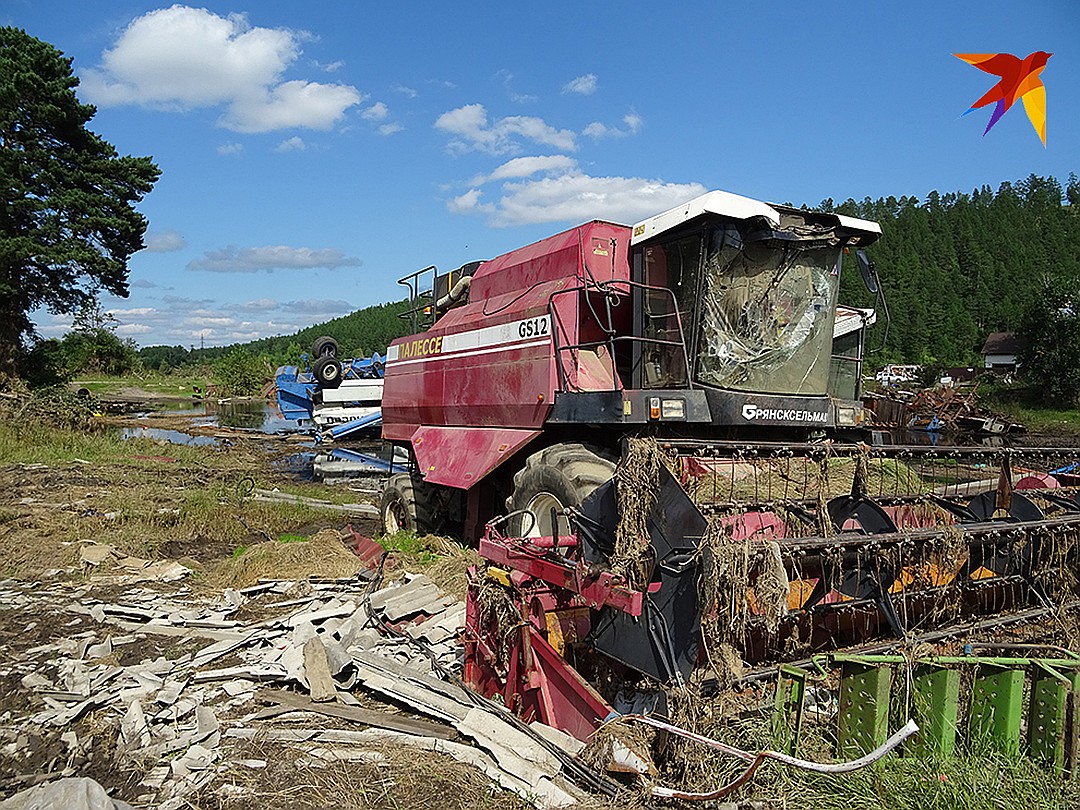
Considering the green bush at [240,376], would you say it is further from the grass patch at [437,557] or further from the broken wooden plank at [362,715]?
the broken wooden plank at [362,715]

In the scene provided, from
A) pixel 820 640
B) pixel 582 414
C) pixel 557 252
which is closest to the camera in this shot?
pixel 820 640

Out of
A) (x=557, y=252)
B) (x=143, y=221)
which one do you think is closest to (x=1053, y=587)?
(x=557, y=252)

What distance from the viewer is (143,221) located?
2853 centimetres

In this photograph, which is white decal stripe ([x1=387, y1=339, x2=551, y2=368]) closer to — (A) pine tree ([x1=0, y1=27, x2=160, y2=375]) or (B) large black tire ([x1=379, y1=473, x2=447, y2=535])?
(B) large black tire ([x1=379, y1=473, x2=447, y2=535])

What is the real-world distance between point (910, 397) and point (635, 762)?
2473 cm

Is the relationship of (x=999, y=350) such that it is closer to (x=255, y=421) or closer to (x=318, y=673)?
(x=255, y=421)

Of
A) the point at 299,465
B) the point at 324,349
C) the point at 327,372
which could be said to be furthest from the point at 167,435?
the point at 299,465

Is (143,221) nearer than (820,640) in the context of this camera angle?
No

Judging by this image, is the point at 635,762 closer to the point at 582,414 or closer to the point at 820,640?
the point at 820,640

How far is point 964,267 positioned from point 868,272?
94.4m

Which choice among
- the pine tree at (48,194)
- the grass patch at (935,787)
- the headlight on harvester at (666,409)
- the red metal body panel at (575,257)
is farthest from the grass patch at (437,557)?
the pine tree at (48,194)

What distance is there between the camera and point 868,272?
634 cm

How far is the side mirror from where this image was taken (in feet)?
20.7

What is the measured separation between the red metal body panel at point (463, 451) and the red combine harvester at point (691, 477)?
3 centimetres
